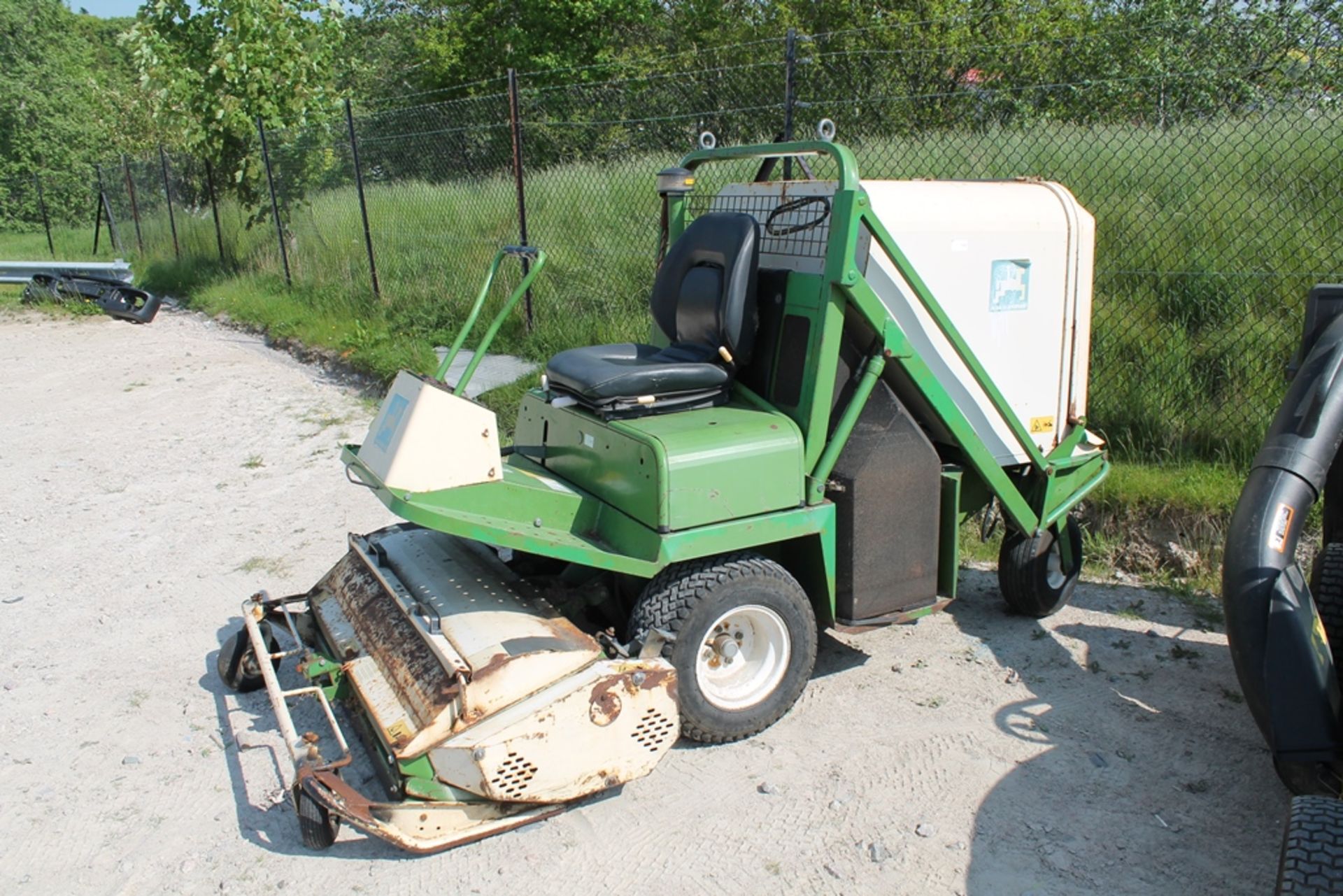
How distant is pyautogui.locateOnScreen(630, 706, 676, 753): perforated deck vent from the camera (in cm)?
329

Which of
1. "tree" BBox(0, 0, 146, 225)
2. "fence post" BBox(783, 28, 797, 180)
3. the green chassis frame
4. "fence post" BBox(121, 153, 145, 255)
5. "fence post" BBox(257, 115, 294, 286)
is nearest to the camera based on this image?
the green chassis frame

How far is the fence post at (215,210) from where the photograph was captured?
1423 cm

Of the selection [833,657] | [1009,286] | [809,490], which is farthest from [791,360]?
[833,657]

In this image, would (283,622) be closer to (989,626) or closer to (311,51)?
(989,626)

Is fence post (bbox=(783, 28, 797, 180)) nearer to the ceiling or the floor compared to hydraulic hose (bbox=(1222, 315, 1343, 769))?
nearer to the ceiling

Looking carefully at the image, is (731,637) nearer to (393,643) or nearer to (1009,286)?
(393,643)

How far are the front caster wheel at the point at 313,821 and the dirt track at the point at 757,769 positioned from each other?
92 mm

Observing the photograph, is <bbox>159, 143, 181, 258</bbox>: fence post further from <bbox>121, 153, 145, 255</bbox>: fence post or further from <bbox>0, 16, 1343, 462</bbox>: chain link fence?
<bbox>0, 16, 1343, 462</bbox>: chain link fence

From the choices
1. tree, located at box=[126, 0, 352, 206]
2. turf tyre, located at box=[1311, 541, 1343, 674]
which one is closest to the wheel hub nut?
turf tyre, located at box=[1311, 541, 1343, 674]

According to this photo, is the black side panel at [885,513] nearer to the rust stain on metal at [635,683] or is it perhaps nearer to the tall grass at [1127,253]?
the rust stain on metal at [635,683]

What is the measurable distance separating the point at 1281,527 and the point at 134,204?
18.8 m

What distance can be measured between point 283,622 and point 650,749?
168cm

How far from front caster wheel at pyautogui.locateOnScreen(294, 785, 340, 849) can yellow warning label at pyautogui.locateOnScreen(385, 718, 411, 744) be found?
249mm

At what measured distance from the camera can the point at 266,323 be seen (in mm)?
11625
